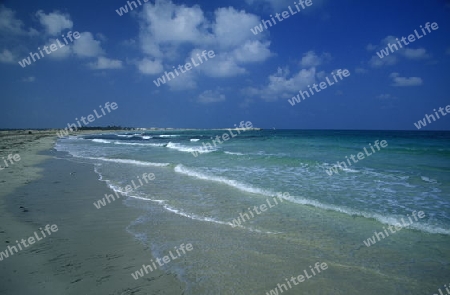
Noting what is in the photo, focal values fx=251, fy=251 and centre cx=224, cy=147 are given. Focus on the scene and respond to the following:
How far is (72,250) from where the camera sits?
493 centimetres

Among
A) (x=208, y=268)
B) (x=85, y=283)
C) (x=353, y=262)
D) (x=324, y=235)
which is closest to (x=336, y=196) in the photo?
(x=324, y=235)

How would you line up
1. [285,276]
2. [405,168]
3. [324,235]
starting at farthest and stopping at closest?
[405,168], [324,235], [285,276]

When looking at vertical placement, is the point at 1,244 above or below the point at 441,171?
above

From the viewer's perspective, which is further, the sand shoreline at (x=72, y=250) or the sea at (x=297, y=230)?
the sea at (x=297, y=230)

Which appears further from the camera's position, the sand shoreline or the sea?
the sea

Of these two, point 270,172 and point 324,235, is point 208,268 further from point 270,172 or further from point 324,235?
point 270,172

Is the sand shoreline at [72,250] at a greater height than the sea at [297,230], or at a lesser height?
greater

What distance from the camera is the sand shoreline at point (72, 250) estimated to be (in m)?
3.79

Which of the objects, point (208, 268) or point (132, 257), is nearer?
point (208, 268)

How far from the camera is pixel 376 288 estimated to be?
3.86 meters

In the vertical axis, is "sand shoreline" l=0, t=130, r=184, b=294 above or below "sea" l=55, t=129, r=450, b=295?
above

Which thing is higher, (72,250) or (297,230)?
(72,250)

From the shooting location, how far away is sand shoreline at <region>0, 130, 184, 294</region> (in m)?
3.79

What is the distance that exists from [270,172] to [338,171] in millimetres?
3733
